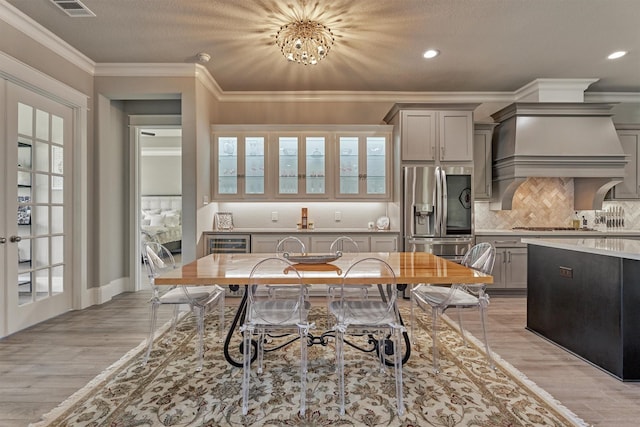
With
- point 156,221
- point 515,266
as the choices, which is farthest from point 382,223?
point 156,221

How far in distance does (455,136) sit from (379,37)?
5.73 feet

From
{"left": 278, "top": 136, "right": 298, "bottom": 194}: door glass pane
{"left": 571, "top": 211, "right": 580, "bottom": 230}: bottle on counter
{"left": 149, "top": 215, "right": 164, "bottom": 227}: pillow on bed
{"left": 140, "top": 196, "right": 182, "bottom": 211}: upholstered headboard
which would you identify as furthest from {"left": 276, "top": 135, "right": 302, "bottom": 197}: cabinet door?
{"left": 140, "top": 196, "right": 182, "bottom": 211}: upholstered headboard

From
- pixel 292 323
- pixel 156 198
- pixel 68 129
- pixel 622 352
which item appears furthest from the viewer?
pixel 156 198

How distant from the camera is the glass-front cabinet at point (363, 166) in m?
4.68

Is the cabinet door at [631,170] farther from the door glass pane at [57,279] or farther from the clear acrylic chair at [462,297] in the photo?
the door glass pane at [57,279]

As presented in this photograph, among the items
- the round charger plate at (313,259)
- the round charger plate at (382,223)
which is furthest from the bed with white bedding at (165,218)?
the round charger plate at (313,259)

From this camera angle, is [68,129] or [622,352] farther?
[68,129]

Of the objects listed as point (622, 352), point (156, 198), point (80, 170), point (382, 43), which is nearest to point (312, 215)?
point (382, 43)

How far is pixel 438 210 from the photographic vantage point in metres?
4.30

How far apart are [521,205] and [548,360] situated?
2.84 metres

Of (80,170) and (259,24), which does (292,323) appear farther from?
(80,170)

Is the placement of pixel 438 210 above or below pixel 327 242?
above

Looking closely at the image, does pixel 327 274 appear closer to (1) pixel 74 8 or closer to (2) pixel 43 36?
(1) pixel 74 8

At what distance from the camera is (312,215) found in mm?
4992
